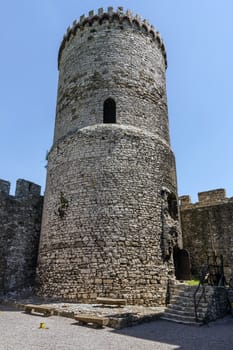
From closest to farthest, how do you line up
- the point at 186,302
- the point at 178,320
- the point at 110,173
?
the point at 178,320, the point at 186,302, the point at 110,173

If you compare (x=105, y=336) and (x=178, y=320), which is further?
(x=178, y=320)

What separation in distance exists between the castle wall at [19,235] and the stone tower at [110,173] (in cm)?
156

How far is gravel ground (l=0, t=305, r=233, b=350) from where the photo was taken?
4895 millimetres

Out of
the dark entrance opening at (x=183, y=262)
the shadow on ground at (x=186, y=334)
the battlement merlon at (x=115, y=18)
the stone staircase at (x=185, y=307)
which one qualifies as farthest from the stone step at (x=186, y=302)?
the battlement merlon at (x=115, y=18)

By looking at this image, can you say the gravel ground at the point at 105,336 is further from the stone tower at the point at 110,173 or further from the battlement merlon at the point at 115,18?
the battlement merlon at the point at 115,18

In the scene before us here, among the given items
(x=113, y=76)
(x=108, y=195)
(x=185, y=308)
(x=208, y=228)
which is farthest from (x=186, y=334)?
(x=113, y=76)

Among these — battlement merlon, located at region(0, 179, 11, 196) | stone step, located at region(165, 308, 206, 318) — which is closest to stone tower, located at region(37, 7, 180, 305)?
stone step, located at region(165, 308, 206, 318)

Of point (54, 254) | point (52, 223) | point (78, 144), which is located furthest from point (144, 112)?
point (54, 254)

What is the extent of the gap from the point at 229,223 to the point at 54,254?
8.80 metres

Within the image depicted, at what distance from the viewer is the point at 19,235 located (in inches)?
476

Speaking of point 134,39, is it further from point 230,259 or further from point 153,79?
point 230,259

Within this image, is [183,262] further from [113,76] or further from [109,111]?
[113,76]

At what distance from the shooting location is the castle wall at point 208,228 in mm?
13547

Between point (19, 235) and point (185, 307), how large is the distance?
7.59 m
